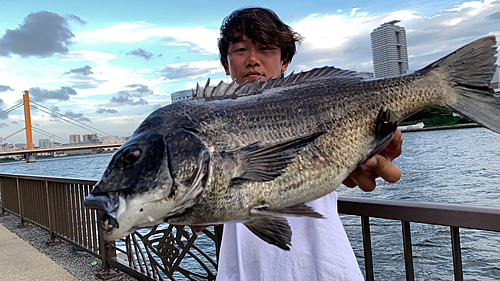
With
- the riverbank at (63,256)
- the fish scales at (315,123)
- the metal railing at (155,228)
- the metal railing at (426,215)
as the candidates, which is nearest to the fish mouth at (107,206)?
the fish scales at (315,123)

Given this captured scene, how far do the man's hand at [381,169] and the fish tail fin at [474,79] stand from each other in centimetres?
30

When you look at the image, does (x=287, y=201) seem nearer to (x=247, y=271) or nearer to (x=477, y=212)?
(x=247, y=271)

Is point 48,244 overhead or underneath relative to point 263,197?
underneath

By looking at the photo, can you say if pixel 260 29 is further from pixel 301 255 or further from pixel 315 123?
pixel 301 255

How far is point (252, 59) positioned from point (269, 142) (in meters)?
1.03

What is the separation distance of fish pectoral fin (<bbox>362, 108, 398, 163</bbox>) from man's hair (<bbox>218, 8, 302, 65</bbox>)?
1025 millimetres

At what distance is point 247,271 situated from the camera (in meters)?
1.72

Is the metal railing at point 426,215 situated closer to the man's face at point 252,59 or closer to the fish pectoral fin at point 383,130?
the fish pectoral fin at point 383,130

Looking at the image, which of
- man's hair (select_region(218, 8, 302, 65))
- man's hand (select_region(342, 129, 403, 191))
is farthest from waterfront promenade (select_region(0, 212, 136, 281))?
man's hand (select_region(342, 129, 403, 191))

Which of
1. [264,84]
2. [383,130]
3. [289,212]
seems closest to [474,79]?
[383,130]

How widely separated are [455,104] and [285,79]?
2.38 ft

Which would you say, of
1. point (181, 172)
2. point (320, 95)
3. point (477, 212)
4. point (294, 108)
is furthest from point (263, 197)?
point (477, 212)

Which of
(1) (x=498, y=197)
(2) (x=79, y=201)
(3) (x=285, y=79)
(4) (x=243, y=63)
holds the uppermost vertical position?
(4) (x=243, y=63)

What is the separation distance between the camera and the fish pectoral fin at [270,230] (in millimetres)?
1121
